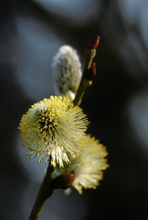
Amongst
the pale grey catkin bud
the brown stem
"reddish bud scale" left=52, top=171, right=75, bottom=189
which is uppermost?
the pale grey catkin bud

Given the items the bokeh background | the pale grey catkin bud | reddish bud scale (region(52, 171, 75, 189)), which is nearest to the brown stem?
reddish bud scale (region(52, 171, 75, 189))

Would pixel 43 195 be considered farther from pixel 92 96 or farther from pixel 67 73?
pixel 92 96

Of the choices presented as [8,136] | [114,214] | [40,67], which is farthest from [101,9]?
[114,214]

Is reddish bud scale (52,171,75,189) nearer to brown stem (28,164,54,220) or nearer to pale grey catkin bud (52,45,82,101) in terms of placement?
brown stem (28,164,54,220)

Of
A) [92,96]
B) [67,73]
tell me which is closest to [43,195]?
[67,73]

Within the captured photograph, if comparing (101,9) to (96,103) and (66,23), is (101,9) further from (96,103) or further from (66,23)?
(96,103)

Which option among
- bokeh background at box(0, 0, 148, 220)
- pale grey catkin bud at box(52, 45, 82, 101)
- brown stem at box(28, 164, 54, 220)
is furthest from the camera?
bokeh background at box(0, 0, 148, 220)
